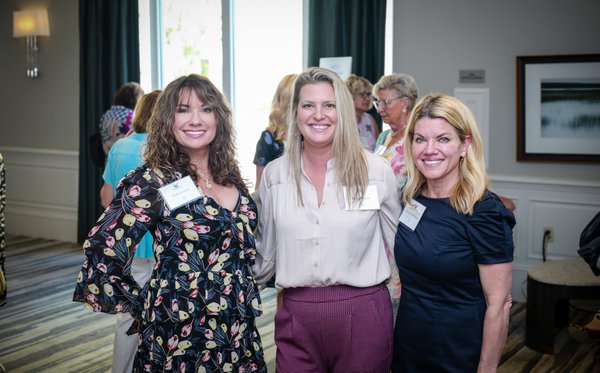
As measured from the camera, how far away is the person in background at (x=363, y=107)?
205 inches

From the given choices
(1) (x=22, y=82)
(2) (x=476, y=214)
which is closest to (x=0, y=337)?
(2) (x=476, y=214)

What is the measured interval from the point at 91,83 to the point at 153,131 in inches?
215

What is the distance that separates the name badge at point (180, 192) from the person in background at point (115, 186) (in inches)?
51.4

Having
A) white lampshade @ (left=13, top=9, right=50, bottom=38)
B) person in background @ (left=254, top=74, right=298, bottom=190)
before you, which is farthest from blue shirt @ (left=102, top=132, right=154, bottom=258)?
white lampshade @ (left=13, top=9, right=50, bottom=38)

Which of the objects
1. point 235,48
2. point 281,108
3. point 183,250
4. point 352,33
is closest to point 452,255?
point 183,250

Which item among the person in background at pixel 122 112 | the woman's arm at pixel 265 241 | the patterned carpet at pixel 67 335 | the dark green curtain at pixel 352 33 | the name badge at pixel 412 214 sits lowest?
the patterned carpet at pixel 67 335

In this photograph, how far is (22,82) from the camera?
318 inches

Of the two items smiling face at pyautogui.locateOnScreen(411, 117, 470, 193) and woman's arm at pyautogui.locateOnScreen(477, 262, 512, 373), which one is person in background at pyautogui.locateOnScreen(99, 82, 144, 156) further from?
woman's arm at pyautogui.locateOnScreen(477, 262, 512, 373)

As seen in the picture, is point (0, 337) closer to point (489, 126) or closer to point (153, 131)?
point (153, 131)

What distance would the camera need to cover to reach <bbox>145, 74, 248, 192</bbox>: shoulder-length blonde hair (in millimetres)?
2277

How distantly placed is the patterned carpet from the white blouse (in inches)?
77.8

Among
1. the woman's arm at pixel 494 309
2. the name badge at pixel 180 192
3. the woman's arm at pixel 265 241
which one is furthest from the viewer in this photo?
the woman's arm at pixel 265 241

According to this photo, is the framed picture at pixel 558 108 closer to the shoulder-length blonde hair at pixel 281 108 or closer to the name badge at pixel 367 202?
the shoulder-length blonde hair at pixel 281 108

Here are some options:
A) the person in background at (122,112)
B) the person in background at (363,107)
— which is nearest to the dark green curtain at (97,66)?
the person in background at (122,112)
